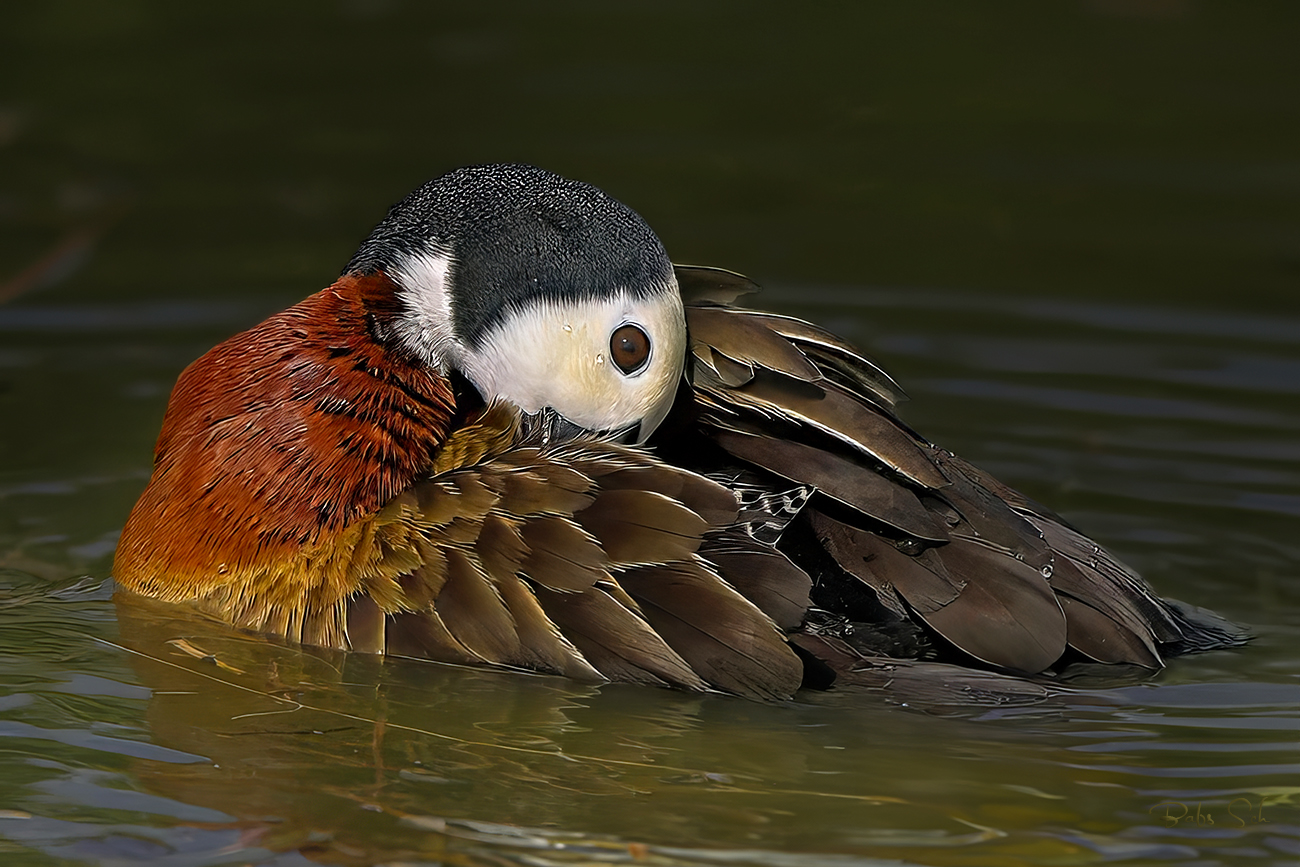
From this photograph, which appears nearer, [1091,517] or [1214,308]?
[1091,517]

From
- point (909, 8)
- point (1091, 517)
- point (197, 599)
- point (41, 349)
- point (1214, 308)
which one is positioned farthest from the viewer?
point (909, 8)

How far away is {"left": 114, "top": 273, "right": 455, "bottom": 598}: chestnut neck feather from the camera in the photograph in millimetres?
3947

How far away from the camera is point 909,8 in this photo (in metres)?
8.98

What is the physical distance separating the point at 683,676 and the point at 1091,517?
2.50m

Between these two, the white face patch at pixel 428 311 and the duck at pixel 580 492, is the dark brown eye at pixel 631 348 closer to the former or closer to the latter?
the duck at pixel 580 492

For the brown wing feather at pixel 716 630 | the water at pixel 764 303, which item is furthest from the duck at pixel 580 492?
the water at pixel 764 303

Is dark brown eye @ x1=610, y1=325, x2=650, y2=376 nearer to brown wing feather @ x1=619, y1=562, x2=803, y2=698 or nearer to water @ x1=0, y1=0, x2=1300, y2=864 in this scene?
brown wing feather @ x1=619, y1=562, x2=803, y2=698

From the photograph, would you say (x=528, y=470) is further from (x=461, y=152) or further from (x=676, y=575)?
(x=461, y=152)

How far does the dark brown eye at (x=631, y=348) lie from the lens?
402 cm

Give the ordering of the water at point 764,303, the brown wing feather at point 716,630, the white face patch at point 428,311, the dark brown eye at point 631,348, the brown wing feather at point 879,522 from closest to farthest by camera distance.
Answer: the water at point 764,303
the brown wing feather at point 716,630
the brown wing feather at point 879,522
the dark brown eye at point 631,348
the white face patch at point 428,311

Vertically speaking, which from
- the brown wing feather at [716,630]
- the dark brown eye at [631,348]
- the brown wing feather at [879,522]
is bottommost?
the brown wing feather at [716,630]

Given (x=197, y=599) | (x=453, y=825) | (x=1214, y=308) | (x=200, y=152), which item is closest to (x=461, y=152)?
(x=200, y=152)

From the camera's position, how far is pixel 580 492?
3.77 metres

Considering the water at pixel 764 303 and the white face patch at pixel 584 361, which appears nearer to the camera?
the water at pixel 764 303
